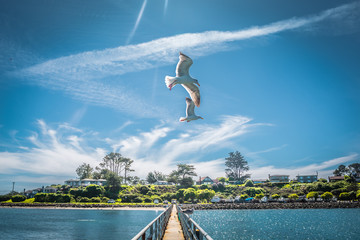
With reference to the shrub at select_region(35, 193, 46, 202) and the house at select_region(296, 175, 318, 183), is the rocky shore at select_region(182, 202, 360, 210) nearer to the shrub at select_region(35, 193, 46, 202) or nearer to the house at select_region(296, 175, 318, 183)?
the shrub at select_region(35, 193, 46, 202)

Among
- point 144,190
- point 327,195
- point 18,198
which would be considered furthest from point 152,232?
point 18,198

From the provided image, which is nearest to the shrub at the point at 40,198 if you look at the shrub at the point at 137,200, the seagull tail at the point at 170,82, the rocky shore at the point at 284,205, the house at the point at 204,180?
the shrub at the point at 137,200

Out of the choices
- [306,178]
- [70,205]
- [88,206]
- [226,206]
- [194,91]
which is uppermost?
[306,178]

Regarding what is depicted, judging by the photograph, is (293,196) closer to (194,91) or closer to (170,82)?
(194,91)

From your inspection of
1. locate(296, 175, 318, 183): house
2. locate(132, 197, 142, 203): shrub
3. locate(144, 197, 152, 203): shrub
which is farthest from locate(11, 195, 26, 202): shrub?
locate(296, 175, 318, 183): house

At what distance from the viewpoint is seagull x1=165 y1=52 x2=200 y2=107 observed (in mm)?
7793

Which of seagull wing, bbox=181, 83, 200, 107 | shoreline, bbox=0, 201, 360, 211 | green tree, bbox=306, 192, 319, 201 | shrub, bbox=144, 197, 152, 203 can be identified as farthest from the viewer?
shrub, bbox=144, 197, 152, 203

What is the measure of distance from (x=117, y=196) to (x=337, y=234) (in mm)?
61824

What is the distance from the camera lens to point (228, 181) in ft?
377

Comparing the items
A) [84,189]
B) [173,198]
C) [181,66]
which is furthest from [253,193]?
[181,66]

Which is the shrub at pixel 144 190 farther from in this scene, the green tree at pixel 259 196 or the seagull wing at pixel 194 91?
the seagull wing at pixel 194 91

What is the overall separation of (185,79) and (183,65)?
62cm

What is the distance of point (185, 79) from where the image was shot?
25.9ft

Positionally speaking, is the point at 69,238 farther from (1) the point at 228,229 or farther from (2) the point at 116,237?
(1) the point at 228,229
